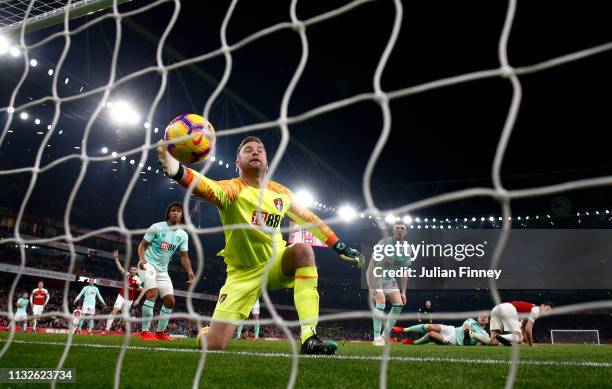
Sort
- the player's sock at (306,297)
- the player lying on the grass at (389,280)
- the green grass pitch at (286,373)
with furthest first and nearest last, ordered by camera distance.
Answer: the player lying on the grass at (389,280) < the player's sock at (306,297) < the green grass pitch at (286,373)

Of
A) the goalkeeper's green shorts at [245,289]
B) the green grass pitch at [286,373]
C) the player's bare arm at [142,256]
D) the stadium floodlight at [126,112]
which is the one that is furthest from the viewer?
the stadium floodlight at [126,112]

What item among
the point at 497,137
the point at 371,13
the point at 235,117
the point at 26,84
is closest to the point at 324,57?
the point at 371,13

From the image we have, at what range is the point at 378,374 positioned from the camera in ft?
9.65

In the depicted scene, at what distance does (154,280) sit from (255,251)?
3.66 meters

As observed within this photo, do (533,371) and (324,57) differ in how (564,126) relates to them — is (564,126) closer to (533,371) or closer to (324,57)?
(324,57)

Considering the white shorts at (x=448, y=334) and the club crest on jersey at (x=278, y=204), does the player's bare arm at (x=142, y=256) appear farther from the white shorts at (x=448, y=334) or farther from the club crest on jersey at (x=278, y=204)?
the white shorts at (x=448, y=334)

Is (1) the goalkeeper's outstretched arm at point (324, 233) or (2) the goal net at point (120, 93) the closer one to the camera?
(2) the goal net at point (120, 93)

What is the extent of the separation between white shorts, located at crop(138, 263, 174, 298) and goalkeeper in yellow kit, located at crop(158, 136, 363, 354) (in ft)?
10.4

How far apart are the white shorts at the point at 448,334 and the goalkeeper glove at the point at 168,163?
301 inches

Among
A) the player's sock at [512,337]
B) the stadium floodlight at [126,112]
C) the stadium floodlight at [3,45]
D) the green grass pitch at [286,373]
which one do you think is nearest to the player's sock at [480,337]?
the player's sock at [512,337]

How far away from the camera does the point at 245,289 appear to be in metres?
4.25

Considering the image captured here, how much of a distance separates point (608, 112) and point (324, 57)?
1036cm

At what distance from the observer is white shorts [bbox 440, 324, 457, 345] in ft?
30.4

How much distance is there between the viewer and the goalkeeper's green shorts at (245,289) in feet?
13.9
